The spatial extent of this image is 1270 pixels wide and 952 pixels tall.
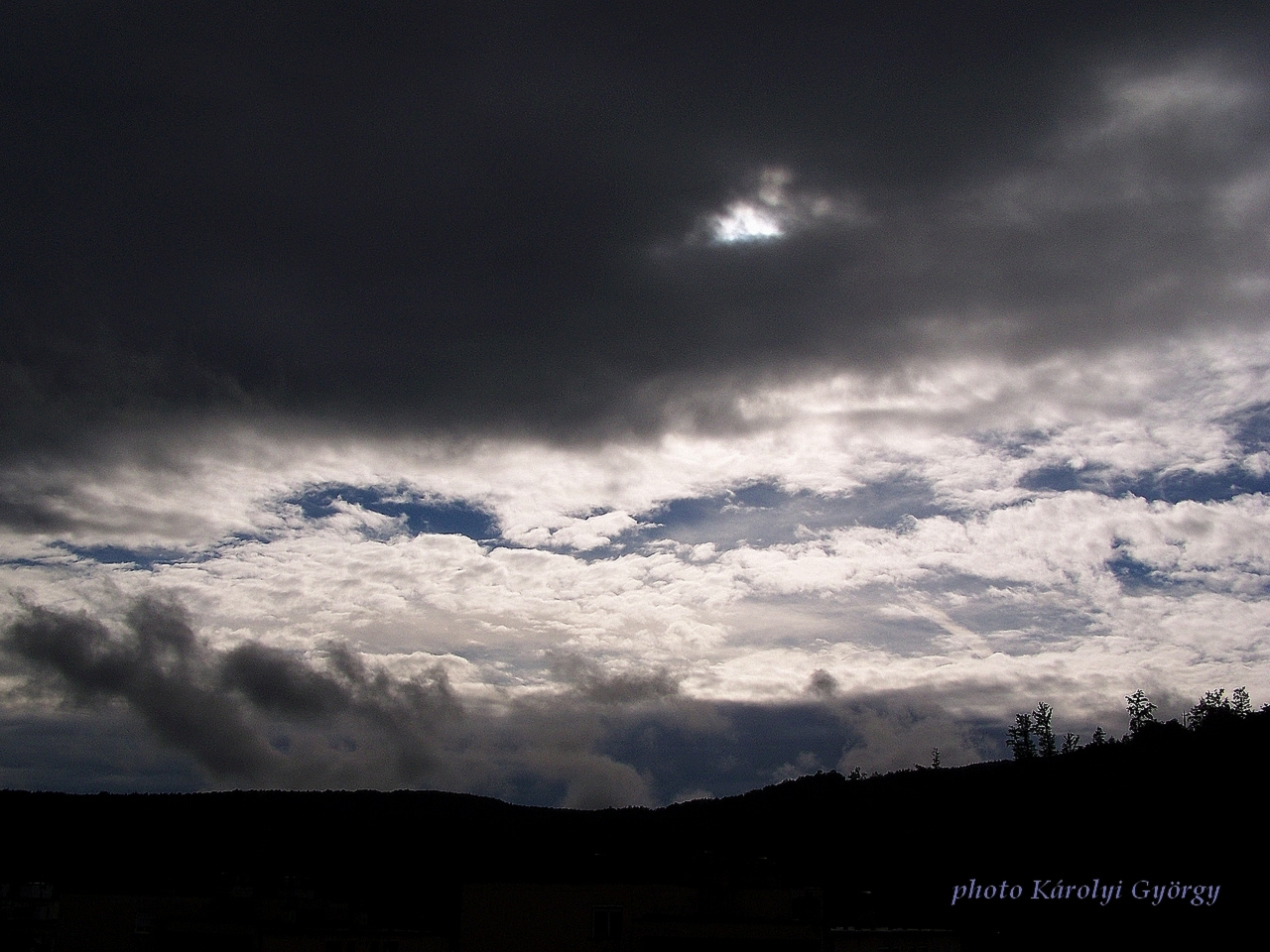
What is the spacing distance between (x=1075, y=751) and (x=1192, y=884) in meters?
46.7

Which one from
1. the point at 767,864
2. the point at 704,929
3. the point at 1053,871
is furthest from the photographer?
the point at 1053,871

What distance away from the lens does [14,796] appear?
181 metres

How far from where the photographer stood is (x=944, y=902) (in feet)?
424

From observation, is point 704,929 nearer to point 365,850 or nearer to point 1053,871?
point 1053,871

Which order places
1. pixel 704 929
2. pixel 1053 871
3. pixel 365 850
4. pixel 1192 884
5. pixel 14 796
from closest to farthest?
pixel 704 929 < pixel 1192 884 < pixel 1053 871 < pixel 365 850 < pixel 14 796

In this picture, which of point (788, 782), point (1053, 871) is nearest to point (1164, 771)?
point (1053, 871)

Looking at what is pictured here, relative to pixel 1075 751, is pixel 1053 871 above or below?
below

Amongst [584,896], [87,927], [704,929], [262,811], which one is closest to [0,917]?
[87,927]

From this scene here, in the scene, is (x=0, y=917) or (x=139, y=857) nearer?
(x=0, y=917)

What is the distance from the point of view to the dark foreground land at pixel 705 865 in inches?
2447

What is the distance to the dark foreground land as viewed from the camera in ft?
204

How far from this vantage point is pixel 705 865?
65438 mm

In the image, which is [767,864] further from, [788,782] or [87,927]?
[788,782]

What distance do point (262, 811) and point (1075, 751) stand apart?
438 ft
